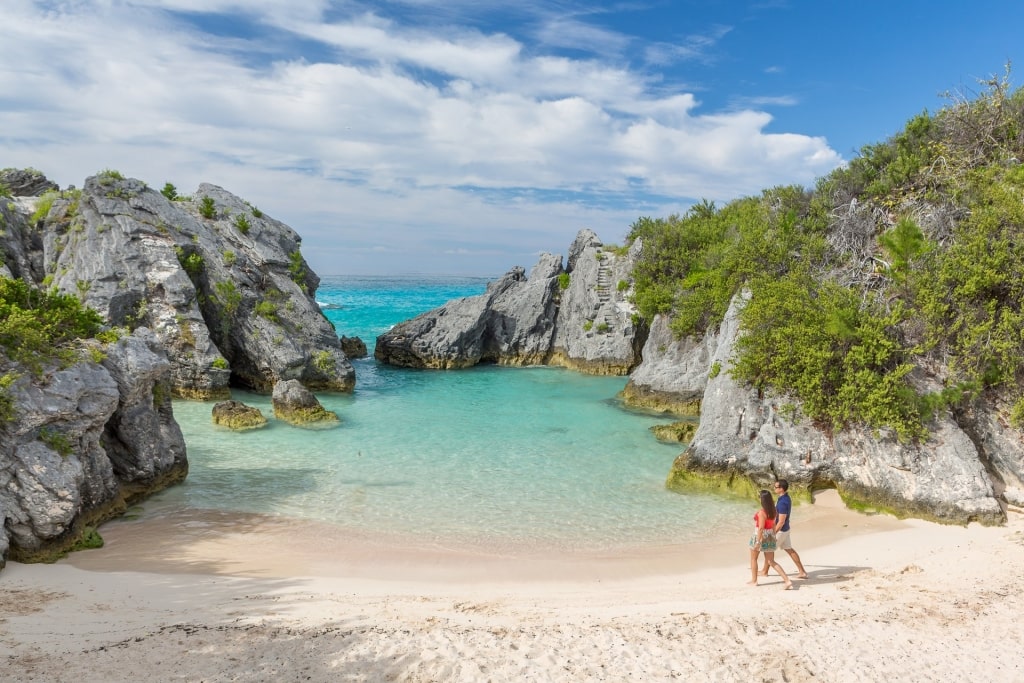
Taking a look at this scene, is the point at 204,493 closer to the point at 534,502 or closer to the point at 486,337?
the point at 534,502

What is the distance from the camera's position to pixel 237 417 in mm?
20531

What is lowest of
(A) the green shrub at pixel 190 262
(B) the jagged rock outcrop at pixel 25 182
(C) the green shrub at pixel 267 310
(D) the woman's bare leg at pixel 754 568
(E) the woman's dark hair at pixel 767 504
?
(D) the woman's bare leg at pixel 754 568

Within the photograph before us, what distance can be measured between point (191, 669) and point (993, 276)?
53.6 feet

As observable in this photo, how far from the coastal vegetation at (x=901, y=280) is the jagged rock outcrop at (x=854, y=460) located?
0.41 meters

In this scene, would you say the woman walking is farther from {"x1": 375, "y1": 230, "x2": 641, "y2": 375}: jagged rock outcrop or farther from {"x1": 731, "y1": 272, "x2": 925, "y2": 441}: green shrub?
{"x1": 375, "y1": 230, "x2": 641, "y2": 375}: jagged rock outcrop

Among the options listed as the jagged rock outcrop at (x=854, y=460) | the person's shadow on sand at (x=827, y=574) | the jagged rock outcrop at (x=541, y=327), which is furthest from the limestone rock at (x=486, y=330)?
the person's shadow on sand at (x=827, y=574)

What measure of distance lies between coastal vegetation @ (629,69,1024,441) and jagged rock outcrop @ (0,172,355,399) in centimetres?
1828

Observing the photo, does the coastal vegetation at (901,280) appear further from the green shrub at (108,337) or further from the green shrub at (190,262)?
the green shrub at (190,262)

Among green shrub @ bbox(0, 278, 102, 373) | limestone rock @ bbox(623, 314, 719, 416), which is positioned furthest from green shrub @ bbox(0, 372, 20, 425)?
limestone rock @ bbox(623, 314, 719, 416)

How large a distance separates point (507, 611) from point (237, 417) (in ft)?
48.2

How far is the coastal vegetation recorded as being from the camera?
13664 mm

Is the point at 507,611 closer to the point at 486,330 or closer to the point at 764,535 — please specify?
the point at 764,535

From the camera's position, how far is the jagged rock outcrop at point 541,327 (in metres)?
34.2

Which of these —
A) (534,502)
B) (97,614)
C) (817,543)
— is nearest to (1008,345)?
(817,543)
